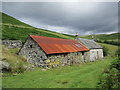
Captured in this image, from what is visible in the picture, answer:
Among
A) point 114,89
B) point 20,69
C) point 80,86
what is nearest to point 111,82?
point 114,89

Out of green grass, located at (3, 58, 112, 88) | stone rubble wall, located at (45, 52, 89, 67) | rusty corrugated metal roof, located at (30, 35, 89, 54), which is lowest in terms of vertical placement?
green grass, located at (3, 58, 112, 88)

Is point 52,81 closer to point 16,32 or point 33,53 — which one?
point 33,53

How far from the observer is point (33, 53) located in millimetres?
20016

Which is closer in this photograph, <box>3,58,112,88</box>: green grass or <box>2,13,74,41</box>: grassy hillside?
<box>3,58,112,88</box>: green grass

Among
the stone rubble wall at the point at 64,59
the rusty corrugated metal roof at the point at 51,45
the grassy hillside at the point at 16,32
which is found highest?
the grassy hillside at the point at 16,32

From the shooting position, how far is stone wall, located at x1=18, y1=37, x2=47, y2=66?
61.8 ft

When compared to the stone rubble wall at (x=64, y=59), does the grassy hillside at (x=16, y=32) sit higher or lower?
higher

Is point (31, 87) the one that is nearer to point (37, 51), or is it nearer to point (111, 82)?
point (111, 82)

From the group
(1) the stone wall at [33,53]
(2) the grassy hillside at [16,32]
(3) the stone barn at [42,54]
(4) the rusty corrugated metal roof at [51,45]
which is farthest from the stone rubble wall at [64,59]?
(2) the grassy hillside at [16,32]

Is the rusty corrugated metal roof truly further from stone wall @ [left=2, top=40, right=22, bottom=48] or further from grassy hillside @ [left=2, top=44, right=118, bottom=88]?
stone wall @ [left=2, top=40, right=22, bottom=48]

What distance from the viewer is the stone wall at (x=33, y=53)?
61.8 feet

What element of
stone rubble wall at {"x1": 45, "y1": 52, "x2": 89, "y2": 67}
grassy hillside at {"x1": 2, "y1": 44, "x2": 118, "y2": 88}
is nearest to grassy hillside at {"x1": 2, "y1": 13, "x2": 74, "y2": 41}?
stone rubble wall at {"x1": 45, "y1": 52, "x2": 89, "y2": 67}

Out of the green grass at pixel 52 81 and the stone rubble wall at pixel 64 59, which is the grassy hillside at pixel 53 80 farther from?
the stone rubble wall at pixel 64 59

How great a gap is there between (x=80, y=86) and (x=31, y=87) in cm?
468
